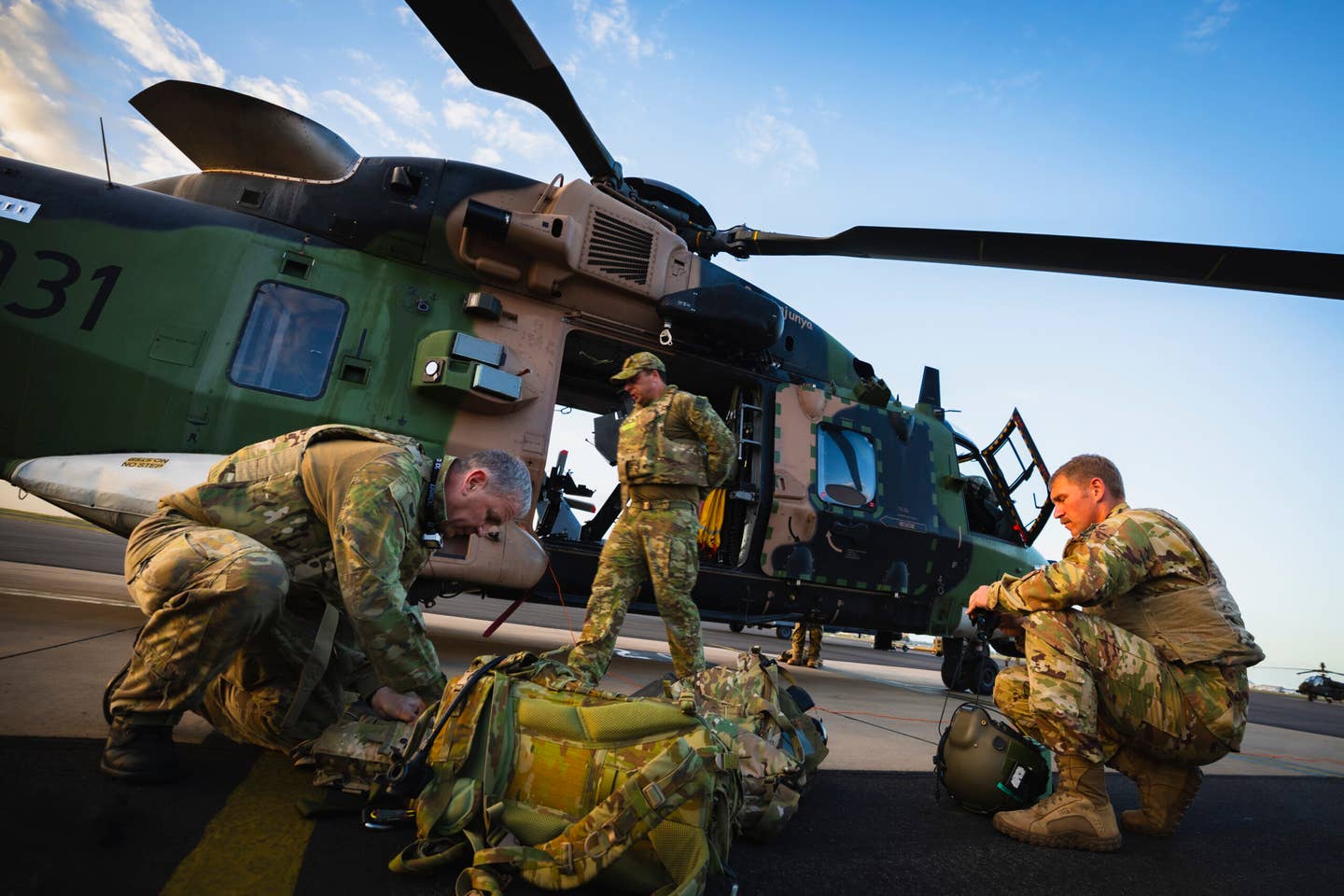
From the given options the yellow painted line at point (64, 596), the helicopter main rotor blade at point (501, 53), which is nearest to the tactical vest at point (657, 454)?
the helicopter main rotor blade at point (501, 53)

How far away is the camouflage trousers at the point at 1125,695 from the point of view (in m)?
2.35

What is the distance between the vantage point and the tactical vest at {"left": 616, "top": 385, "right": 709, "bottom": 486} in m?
3.85

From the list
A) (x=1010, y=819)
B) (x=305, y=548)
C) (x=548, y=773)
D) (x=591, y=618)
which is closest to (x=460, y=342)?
(x=591, y=618)

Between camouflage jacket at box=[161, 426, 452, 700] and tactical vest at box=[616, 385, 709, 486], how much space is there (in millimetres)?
1724

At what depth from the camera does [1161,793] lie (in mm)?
2525

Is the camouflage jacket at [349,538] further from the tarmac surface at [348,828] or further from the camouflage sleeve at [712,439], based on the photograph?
the camouflage sleeve at [712,439]

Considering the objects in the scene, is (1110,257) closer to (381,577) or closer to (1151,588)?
(1151,588)

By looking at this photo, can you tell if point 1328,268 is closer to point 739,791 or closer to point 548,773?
point 739,791

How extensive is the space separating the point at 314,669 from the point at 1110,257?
15.5 ft

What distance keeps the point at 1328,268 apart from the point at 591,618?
4.33m

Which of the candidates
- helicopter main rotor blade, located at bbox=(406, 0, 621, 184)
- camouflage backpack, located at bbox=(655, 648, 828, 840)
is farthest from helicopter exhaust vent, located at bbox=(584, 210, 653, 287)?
camouflage backpack, located at bbox=(655, 648, 828, 840)

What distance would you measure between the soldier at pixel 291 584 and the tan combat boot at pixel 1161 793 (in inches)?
94.6

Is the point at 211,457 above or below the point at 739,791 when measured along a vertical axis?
above

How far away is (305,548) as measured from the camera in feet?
7.10
